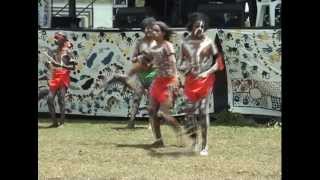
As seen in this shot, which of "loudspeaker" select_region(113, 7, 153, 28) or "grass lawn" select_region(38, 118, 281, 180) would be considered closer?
"grass lawn" select_region(38, 118, 281, 180)

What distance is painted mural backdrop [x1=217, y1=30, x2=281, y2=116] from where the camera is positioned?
10633mm

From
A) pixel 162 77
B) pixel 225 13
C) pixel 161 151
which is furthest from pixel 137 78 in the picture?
pixel 225 13

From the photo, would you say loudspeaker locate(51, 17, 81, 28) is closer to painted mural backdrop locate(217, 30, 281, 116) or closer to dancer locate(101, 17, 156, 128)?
dancer locate(101, 17, 156, 128)

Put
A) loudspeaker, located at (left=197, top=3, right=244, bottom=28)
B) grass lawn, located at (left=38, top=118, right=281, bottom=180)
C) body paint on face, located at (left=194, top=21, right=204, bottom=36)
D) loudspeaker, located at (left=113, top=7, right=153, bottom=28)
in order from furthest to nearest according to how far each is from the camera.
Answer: loudspeaker, located at (left=113, top=7, right=153, bottom=28), loudspeaker, located at (left=197, top=3, right=244, bottom=28), body paint on face, located at (left=194, top=21, right=204, bottom=36), grass lawn, located at (left=38, top=118, right=281, bottom=180)

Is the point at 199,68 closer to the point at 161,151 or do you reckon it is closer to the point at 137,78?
the point at 161,151

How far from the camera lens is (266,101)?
35.3 feet

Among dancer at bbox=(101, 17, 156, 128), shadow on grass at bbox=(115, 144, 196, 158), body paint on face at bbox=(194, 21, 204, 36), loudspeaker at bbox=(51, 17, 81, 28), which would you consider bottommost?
shadow on grass at bbox=(115, 144, 196, 158)

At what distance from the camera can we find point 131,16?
52.2ft

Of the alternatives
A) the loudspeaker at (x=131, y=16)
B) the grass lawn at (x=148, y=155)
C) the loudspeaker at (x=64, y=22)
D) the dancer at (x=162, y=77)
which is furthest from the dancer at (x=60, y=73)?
the loudspeaker at (x=64, y=22)

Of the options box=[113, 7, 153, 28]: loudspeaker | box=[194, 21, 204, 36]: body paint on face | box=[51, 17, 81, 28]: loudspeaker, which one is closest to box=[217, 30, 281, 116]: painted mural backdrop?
box=[194, 21, 204, 36]: body paint on face
